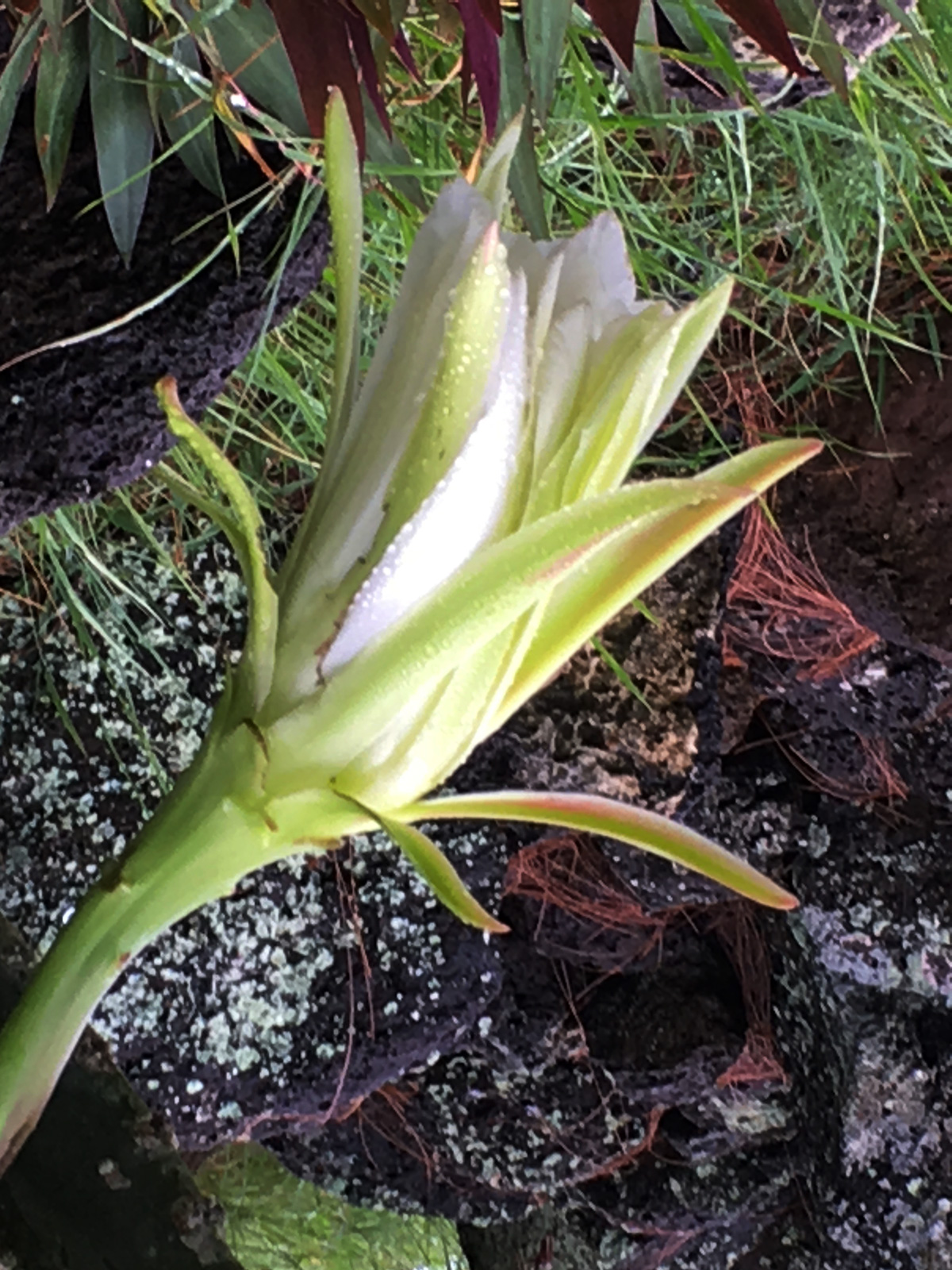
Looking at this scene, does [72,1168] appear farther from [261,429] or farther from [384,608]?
[261,429]

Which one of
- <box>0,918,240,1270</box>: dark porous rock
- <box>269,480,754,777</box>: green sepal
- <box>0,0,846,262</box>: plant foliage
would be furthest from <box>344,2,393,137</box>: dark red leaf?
<box>0,918,240,1270</box>: dark porous rock

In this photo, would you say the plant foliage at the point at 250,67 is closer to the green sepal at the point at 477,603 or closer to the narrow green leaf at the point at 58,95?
the narrow green leaf at the point at 58,95

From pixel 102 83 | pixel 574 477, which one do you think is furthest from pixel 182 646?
pixel 574 477

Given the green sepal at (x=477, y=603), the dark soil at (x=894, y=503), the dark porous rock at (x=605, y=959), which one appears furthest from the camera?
the dark porous rock at (x=605, y=959)

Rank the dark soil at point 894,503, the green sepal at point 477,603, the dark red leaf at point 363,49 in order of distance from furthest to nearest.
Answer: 1. the dark soil at point 894,503
2. the dark red leaf at point 363,49
3. the green sepal at point 477,603

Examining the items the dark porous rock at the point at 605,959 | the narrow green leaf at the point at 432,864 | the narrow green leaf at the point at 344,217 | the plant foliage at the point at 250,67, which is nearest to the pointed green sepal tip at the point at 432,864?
the narrow green leaf at the point at 432,864

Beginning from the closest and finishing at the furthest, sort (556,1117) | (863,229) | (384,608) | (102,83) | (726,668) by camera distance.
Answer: (384,608), (102,83), (863,229), (726,668), (556,1117)

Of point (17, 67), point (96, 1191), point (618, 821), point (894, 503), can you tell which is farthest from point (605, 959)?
point (17, 67)
